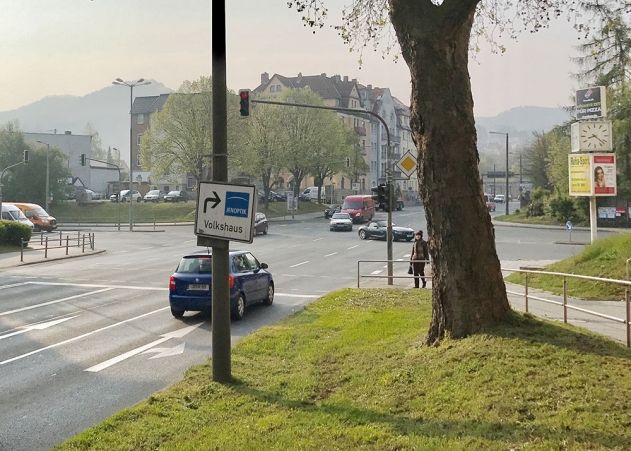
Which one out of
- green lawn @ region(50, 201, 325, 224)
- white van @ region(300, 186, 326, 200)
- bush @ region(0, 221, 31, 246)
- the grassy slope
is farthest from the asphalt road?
white van @ region(300, 186, 326, 200)

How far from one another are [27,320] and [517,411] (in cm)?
1190

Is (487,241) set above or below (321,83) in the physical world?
below

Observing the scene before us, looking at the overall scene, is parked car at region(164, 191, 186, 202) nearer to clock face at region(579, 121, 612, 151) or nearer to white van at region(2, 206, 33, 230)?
white van at region(2, 206, 33, 230)

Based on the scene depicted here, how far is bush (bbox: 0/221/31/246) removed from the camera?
34.8 meters

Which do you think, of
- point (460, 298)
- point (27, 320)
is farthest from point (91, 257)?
point (460, 298)

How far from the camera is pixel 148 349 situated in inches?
443

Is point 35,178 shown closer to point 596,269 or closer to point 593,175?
point 593,175

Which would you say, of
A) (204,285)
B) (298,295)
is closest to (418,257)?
(298,295)

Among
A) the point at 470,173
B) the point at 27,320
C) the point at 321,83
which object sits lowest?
the point at 27,320

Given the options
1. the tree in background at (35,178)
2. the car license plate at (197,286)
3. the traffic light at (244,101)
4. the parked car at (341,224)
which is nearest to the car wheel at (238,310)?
the car license plate at (197,286)

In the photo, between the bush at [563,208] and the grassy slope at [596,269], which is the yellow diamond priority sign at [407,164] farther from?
the bush at [563,208]

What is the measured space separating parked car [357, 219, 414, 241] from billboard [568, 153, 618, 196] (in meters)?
20.0

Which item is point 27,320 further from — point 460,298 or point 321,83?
point 321,83

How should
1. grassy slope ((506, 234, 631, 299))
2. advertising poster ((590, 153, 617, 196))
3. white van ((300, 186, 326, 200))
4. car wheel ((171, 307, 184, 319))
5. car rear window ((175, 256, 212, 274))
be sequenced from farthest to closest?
1. white van ((300, 186, 326, 200))
2. advertising poster ((590, 153, 617, 196))
3. grassy slope ((506, 234, 631, 299))
4. car rear window ((175, 256, 212, 274))
5. car wheel ((171, 307, 184, 319))
